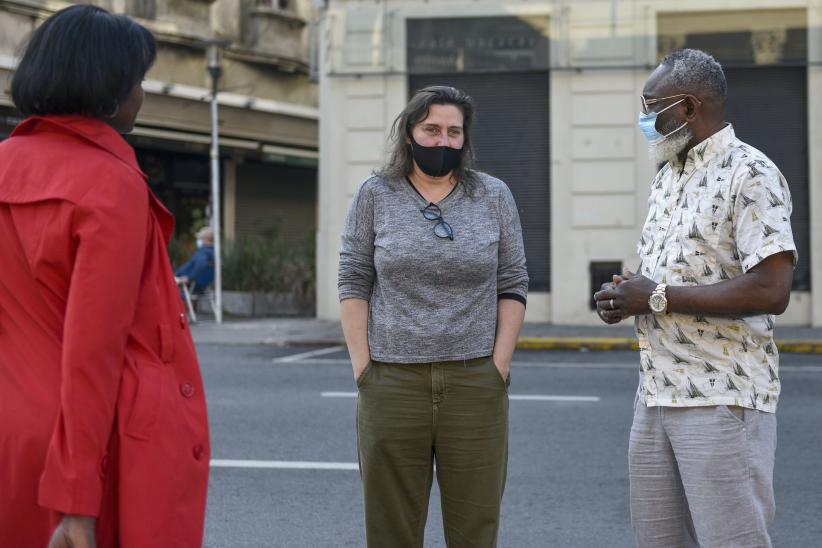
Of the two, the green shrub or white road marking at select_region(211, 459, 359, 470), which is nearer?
white road marking at select_region(211, 459, 359, 470)

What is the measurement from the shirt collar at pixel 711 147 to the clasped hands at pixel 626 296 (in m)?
0.37

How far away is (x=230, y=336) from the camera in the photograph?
16828mm

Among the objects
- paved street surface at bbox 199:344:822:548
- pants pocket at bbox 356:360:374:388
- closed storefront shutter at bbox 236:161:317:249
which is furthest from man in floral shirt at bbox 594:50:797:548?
closed storefront shutter at bbox 236:161:317:249

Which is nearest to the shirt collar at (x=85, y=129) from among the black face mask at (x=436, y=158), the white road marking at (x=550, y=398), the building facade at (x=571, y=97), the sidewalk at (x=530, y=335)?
the black face mask at (x=436, y=158)

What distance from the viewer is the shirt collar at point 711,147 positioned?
11.2ft

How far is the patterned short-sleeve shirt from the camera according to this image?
10.8 ft

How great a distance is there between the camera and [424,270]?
3861 millimetres

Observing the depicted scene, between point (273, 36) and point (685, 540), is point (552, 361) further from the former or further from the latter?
point (273, 36)

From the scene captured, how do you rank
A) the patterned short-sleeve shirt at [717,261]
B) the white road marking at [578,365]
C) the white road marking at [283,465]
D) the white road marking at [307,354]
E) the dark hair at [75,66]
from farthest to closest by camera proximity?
the white road marking at [307,354]
the white road marking at [578,365]
the white road marking at [283,465]
the patterned short-sleeve shirt at [717,261]
the dark hair at [75,66]

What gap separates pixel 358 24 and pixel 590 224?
487cm

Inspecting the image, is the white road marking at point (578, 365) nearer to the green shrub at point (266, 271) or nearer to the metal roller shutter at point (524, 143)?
the metal roller shutter at point (524, 143)

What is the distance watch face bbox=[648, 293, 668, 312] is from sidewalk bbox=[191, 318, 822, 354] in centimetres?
1142

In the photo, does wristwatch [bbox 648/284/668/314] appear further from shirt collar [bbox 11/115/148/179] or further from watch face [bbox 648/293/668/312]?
shirt collar [bbox 11/115/148/179]

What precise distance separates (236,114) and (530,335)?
408 inches
